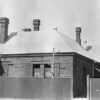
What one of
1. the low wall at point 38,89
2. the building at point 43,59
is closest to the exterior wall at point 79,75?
the building at point 43,59

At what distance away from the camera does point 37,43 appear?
3372 cm

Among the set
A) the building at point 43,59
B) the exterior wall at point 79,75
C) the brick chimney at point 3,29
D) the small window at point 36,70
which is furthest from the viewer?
the brick chimney at point 3,29

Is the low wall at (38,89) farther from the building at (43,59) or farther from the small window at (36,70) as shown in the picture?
the small window at (36,70)

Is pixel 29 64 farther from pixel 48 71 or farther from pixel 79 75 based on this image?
pixel 79 75

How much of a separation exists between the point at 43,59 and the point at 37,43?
307 cm

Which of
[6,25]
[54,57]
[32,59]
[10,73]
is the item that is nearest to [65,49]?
[54,57]

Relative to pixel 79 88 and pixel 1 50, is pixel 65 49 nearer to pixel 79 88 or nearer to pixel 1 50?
pixel 79 88

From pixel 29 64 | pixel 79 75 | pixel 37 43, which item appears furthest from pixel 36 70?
pixel 79 75

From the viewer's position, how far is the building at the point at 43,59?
3086 cm

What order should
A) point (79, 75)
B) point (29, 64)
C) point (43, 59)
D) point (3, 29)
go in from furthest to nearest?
point (3, 29), point (79, 75), point (29, 64), point (43, 59)

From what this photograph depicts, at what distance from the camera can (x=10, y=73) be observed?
32.5 meters

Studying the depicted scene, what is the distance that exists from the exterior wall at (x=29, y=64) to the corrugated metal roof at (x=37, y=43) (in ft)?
2.25

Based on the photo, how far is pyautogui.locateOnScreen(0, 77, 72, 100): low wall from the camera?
78.8ft

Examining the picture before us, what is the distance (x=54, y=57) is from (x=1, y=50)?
597 centimetres
